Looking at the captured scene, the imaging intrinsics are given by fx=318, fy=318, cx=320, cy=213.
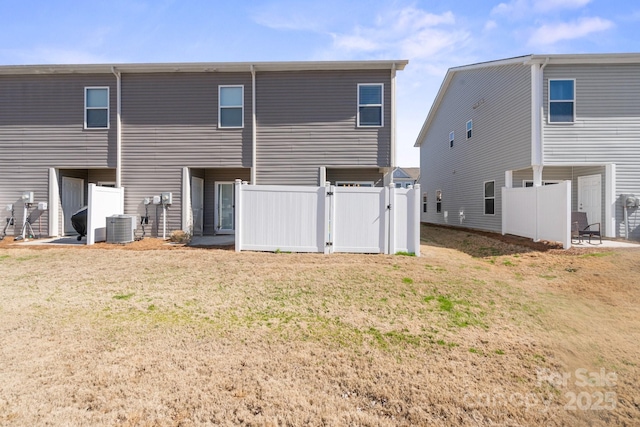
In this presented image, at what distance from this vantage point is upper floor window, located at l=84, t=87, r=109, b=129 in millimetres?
11039

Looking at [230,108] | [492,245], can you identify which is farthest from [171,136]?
[492,245]

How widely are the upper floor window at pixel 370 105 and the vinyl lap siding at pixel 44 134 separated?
8478 millimetres

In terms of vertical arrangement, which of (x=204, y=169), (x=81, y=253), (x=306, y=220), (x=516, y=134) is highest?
(x=516, y=134)

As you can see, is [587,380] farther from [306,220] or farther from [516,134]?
[516,134]

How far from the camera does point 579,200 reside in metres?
12.6

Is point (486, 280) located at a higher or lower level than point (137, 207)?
lower

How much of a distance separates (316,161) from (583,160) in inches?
348

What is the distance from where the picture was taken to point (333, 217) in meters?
7.88

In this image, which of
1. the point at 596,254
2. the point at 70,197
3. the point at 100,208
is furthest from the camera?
the point at 70,197

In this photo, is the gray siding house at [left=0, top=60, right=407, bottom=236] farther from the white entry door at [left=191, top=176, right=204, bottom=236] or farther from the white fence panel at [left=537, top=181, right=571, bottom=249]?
the white fence panel at [left=537, top=181, right=571, bottom=249]

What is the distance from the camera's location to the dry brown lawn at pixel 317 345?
8.73 feet

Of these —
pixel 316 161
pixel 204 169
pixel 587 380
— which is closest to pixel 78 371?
pixel 587 380

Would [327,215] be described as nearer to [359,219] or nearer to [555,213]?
[359,219]

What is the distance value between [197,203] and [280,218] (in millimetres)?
5204
